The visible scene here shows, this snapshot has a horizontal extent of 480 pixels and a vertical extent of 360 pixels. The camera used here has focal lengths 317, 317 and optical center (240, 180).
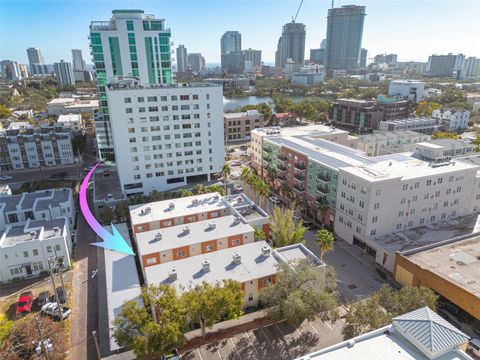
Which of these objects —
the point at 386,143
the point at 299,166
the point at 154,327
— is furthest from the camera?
the point at 386,143

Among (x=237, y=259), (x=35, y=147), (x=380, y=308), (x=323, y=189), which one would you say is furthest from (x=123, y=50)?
(x=380, y=308)

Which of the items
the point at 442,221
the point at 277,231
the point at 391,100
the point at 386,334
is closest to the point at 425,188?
the point at 442,221

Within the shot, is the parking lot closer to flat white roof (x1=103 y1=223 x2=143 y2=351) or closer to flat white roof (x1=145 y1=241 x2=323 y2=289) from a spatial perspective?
flat white roof (x1=145 y1=241 x2=323 y2=289)

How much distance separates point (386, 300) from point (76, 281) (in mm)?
37780

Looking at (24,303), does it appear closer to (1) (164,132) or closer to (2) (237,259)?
(2) (237,259)

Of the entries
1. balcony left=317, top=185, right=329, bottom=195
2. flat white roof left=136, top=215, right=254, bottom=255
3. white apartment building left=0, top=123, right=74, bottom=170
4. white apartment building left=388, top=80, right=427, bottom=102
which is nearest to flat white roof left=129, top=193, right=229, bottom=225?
flat white roof left=136, top=215, right=254, bottom=255

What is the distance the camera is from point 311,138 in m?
73.2

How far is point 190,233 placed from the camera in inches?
1719

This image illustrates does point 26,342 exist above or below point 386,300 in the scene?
below

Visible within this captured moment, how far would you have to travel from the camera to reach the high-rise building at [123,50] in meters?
77.7

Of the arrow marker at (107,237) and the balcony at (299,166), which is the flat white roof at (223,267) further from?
the balcony at (299,166)

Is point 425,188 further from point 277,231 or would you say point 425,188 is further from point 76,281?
point 76,281

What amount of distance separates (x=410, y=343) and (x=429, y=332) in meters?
1.79

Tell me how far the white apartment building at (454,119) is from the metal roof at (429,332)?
114556mm
